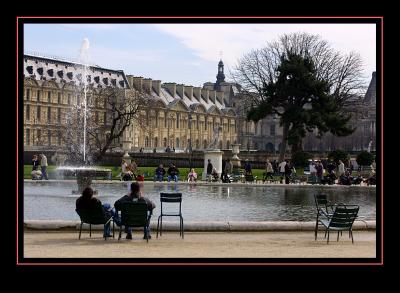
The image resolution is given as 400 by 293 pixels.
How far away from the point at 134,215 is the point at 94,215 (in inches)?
34.3

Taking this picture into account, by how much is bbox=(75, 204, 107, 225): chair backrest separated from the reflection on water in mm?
3625

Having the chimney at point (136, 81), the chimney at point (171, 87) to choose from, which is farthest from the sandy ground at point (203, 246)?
the chimney at point (171, 87)

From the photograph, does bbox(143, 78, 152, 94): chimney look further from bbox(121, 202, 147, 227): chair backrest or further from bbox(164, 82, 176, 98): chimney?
bbox(121, 202, 147, 227): chair backrest

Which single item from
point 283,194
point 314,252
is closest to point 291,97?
point 283,194

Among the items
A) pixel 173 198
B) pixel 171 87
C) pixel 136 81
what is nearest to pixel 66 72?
pixel 136 81

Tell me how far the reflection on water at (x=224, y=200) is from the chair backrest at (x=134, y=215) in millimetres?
A: 4248

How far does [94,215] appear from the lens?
12.4m

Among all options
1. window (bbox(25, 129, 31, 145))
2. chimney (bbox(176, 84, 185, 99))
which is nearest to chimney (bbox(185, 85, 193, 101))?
chimney (bbox(176, 84, 185, 99))

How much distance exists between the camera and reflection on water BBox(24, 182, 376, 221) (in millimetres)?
17016

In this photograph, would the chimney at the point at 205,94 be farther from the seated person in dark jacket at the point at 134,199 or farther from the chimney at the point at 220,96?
the seated person in dark jacket at the point at 134,199
